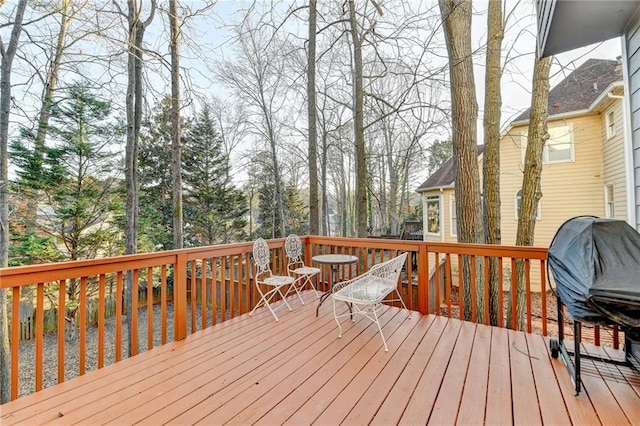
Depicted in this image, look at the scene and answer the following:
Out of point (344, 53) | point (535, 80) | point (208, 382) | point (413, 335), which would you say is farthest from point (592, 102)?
point (208, 382)

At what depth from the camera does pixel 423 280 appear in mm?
3459

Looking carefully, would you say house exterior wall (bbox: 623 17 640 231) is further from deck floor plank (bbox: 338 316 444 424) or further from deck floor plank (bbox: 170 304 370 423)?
deck floor plank (bbox: 170 304 370 423)

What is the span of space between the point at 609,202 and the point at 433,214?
5237 millimetres

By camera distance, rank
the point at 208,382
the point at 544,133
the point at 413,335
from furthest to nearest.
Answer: the point at 544,133
the point at 413,335
the point at 208,382

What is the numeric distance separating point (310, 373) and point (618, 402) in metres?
2.04

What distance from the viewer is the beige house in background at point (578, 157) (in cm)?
721

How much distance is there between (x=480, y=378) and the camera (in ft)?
6.92

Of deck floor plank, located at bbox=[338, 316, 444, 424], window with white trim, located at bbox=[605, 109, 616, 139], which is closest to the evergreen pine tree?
deck floor plank, located at bbox=[338, 316, 444, 424]

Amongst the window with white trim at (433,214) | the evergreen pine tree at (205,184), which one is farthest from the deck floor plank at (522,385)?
the evergreen pine tree at (205,184)

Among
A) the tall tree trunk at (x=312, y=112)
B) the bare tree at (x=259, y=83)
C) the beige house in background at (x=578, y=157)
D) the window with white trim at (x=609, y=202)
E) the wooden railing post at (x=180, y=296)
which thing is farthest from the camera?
the bare tree at (x=259, y=83)

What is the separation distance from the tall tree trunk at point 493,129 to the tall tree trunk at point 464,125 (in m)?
0.61

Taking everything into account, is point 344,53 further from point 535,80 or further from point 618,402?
point 618,402

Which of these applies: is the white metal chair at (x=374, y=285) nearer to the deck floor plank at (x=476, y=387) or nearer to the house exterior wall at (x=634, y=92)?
the deck floor plank at (x=476, y=387)

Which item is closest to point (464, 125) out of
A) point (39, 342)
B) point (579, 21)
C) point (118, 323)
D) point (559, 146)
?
point (579, 21)
